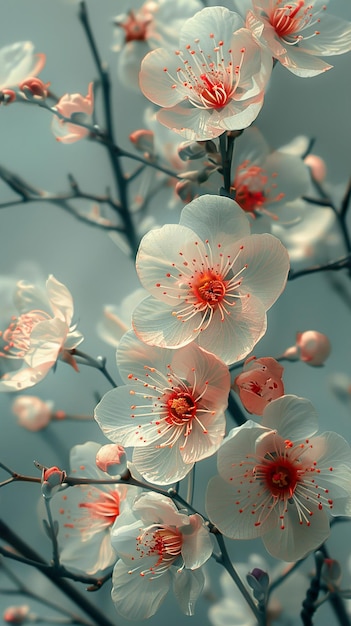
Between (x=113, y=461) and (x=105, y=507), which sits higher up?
(x=113, y=461)

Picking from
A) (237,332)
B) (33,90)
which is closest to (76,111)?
(33,90)

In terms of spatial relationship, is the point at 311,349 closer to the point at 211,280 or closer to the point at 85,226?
the point at 211,280

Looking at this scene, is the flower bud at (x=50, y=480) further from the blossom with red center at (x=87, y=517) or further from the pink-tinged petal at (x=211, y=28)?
Answer: the pink-tinged petal at (x=211, y=28)

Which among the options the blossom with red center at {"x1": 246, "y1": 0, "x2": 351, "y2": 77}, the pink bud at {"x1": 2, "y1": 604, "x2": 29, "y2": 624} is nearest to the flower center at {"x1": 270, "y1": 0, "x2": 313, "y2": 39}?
the blossom with red center at {"x1": 246, "y1": 0, "x2": 351, "y2": 77}

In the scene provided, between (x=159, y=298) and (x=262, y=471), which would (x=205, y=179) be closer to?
(x=159, y=298)

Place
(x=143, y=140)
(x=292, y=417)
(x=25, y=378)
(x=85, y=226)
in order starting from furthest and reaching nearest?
1. (x=85, y=226)
2. (x=143, y=140)
3. (x=25, y=378)
4. (x=292, y=417)

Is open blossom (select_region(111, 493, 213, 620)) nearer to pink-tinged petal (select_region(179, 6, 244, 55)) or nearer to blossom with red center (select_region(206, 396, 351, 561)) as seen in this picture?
blossom with red center (select_region(206, 396, 351, 561))

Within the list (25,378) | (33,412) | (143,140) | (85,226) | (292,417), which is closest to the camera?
(292,417)

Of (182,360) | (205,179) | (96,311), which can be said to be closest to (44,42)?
(96,311)
